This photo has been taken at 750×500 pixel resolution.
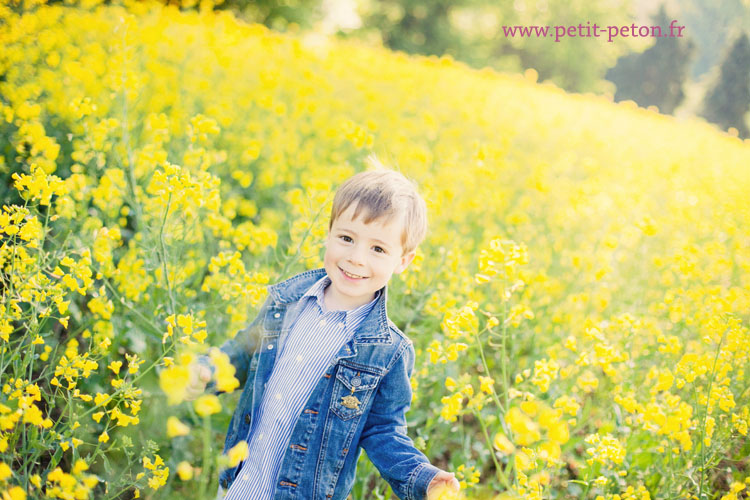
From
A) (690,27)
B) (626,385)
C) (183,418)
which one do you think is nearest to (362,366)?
(183,418)

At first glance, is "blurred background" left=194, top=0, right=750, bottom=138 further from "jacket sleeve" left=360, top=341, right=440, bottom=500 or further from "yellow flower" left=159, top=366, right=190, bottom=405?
"yellow flower" left=159, top=366, right=190, bottom=405

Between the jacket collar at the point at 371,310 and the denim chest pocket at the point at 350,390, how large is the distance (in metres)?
0.09

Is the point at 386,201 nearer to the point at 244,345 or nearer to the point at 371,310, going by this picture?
the point at 371,310

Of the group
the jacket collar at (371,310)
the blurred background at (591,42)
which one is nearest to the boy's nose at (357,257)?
the jacket collar at (371,310)

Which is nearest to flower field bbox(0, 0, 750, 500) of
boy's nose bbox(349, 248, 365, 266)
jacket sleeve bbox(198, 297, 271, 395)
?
jacket sleeve bbox(198, 297, 271, 395)

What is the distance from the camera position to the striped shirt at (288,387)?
163 cm

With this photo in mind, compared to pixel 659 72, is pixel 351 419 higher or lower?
lower

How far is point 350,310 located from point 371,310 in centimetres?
7

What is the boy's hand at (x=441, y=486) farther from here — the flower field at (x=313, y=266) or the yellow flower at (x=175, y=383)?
the yellow flower at (x=175, y=383)

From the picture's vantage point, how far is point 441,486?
1.46 m

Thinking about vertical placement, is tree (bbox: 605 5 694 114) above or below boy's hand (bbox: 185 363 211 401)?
above

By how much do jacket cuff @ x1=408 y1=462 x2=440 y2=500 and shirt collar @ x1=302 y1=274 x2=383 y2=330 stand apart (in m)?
0.45

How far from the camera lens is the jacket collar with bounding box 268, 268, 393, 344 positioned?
5.45ft

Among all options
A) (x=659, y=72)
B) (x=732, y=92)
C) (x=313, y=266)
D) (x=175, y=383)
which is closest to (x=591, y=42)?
(x=659, y=72)
